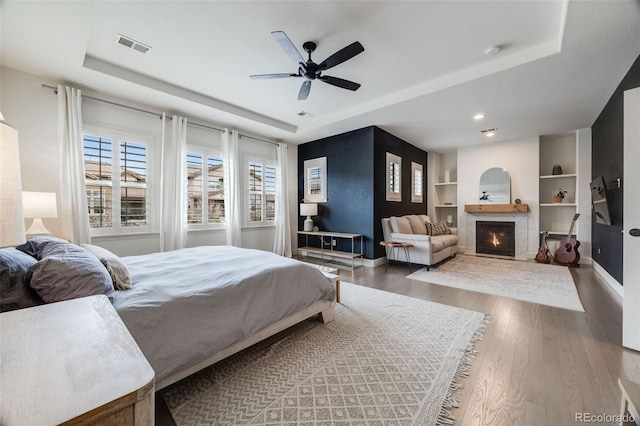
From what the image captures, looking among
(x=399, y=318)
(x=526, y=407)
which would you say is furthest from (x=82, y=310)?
(x=399, y=318)

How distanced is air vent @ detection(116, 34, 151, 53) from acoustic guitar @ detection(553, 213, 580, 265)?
7402 mm

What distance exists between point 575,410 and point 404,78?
3.52 meters

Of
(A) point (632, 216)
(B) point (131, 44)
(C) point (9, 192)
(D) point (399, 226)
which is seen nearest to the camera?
(C) point (9, 192)

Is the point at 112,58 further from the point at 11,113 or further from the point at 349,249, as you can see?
the point at 349,249

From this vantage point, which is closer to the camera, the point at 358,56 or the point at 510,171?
the point at 358,56

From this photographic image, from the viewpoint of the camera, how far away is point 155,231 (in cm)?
397

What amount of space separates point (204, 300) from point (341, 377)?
105 centimetres

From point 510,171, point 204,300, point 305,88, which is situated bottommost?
point 204,300

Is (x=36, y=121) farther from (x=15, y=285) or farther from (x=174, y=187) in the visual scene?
(x=15, y=285)

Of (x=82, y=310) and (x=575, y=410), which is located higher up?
(x=82, y=310)

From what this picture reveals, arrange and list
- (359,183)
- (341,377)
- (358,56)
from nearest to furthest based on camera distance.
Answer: (341,377), (358,56), (359,183)

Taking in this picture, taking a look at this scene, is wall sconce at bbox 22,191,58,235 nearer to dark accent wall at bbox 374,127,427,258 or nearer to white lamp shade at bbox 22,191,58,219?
white lamp shade at bbox 22,191,58,219

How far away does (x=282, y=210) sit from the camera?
567 centimetres

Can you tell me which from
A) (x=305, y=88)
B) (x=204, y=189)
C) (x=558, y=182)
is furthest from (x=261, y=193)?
(x=558, y=182)
